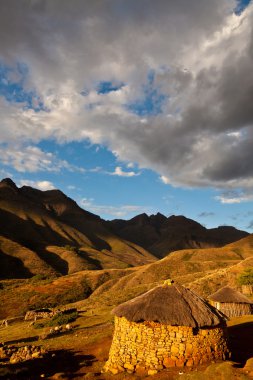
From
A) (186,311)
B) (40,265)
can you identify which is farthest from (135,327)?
(40,265)

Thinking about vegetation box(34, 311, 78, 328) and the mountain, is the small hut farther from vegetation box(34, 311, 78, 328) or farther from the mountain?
the mountain

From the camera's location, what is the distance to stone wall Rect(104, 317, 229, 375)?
14.6m

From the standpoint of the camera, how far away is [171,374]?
44.7 ft

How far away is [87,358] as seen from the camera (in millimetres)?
17969

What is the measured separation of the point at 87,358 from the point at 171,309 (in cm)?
633

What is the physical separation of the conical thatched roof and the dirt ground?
79.2 inches

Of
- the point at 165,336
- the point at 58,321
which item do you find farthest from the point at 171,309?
the point at 58,321

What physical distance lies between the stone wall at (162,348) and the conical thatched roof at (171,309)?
0.34 meters

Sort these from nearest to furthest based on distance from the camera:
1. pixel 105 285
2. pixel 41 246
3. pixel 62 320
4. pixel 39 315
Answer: pixel 62 320 → pixel 39 315 → pixel 105 285 → pixel 41 246

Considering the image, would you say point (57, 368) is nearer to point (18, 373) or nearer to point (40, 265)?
point (18, 373)

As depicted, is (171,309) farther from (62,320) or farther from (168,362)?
(62,320)

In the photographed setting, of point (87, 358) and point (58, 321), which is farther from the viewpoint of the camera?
point (58, 321)

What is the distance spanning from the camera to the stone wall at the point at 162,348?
14.6m

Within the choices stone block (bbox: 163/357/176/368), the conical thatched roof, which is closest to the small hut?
the conical thatched roof
